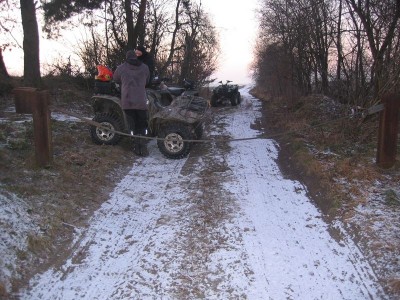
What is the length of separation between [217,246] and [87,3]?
12272 mm

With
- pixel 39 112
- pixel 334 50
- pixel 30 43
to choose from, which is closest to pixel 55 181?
pixel 39 112

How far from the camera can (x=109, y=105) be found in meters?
8.38

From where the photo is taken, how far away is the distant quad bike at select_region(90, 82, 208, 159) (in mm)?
7924

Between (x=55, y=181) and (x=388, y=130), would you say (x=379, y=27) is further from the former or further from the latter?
(x=55, y=181)

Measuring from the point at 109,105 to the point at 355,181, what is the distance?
4.96 metres

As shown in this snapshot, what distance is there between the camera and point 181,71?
25.1 metres

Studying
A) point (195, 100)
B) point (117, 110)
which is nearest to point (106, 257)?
point (117, 110)

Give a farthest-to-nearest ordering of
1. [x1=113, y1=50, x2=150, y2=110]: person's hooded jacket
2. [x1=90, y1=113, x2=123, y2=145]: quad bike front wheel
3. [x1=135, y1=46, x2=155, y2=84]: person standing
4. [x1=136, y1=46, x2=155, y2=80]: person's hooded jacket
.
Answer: [x1=136, y1=46, x2=155, y2=80]: person's hooded jacket, [x1=135, y1=46, x2=155, y2=84]: person standing, [x1=90, y1=113, x2=123, y2=145]: quad bike front wheel, [x1=113, y1=50, x2=150, y2=110]: person's hooded jacket

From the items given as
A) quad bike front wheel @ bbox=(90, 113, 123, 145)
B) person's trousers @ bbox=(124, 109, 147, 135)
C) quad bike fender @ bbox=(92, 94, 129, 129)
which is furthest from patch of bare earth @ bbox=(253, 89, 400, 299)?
quad bike front wheel @ bbox=(90, 113, 123, 145)

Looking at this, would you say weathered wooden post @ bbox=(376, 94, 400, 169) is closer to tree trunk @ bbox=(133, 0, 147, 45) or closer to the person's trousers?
the person's trousers

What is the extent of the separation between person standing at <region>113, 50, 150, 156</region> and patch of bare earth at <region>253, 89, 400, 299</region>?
265cm

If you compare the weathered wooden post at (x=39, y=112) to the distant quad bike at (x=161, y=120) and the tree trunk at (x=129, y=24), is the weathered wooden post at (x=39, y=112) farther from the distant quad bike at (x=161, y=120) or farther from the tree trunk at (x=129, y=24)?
the tree trunk at (x=129, y=24)

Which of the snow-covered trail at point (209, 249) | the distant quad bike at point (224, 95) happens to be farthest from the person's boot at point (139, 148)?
the distant quad bike at point (224, 95)

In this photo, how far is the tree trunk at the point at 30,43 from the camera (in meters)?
11.9
